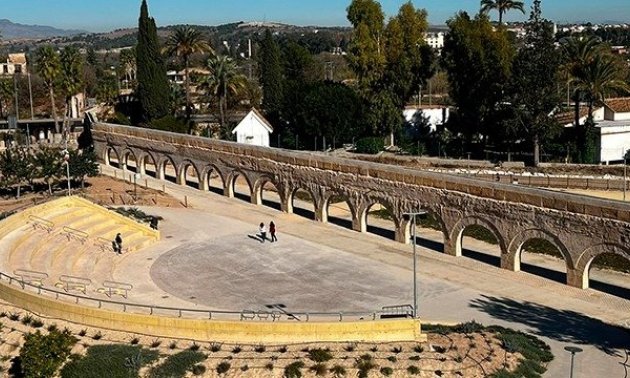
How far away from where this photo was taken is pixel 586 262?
32656mm

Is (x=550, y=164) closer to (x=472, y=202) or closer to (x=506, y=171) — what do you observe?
(x=506, y=171)

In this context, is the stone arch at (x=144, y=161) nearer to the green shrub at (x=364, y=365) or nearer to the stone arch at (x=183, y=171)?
the stone arch at (x=183, y=171)

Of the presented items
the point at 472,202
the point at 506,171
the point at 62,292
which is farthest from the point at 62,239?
the point at 506,171

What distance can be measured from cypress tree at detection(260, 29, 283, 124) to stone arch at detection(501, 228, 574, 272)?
141ft

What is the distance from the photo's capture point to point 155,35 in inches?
2734

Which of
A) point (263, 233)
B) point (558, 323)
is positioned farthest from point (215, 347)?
point (263, 233)

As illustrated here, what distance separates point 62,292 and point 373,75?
43.1 metres

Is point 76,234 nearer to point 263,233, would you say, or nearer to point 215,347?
point 263,233

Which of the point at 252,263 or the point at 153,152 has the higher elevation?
the point at 153,152

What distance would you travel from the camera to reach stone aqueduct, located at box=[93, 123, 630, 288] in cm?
3250

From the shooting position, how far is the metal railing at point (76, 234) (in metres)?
39.1

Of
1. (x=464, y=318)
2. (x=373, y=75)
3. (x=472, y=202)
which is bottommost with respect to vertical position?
(x=464, y=318)

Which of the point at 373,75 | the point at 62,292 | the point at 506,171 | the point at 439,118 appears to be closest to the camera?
the point at 62,292

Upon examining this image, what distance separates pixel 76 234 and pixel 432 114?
45.0 m
